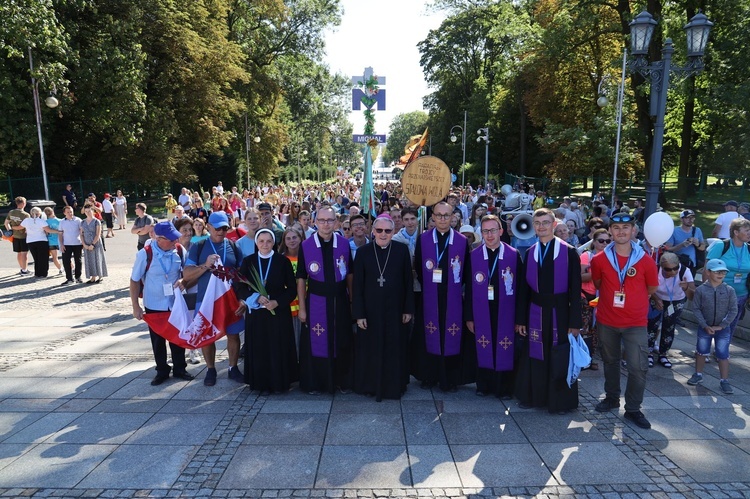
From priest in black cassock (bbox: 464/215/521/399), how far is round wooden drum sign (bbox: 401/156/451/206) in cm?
151

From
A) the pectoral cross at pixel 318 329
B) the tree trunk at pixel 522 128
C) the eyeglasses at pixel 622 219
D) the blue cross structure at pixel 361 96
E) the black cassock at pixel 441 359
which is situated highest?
the tree trunk at pixel 522 128

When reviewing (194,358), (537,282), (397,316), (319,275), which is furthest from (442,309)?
(194,358)

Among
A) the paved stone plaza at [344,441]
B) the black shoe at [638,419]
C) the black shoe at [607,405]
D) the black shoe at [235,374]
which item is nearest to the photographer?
the paved stone plaza at [344,441]

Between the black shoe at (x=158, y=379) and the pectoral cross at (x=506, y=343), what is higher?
the pectoral cross at (x=506, y=343)

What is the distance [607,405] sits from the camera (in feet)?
16.5

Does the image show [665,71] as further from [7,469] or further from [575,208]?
[7,469]

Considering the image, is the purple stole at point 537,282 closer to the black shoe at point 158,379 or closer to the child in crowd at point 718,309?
the child in crowd at point 718,309

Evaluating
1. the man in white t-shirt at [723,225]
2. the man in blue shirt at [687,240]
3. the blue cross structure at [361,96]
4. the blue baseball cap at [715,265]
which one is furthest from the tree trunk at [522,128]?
the blue baseball cap at [715,265]

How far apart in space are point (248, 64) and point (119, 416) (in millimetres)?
35538

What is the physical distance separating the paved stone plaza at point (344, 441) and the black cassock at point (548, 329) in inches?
6.4

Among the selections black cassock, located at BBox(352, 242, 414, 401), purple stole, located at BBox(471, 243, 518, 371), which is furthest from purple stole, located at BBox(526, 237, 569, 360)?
black cassock, located at BBox(352, 242, 414, 401)

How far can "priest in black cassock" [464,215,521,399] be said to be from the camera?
509 cm

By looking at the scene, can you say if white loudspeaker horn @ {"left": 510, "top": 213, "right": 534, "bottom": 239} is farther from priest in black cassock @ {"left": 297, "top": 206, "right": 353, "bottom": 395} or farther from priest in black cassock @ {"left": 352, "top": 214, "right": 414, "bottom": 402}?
priest in black cassock @ {"left": 297, "top": 206, "right": 353, "bottom": 395}

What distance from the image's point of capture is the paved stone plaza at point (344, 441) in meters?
3.79
